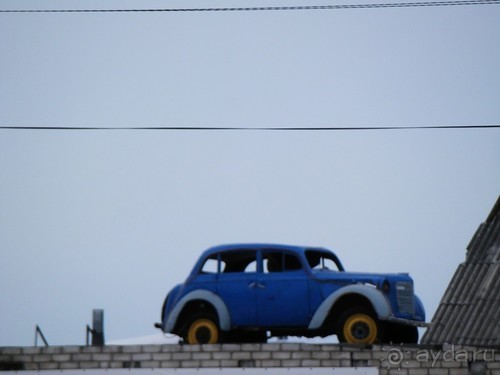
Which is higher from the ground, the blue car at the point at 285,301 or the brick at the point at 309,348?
the blue car at the point at 285,301

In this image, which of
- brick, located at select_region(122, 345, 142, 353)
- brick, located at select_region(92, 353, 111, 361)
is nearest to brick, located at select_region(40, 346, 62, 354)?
brick, located at select_region(92, 353, 111, 361)

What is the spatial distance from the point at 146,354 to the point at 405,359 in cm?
409

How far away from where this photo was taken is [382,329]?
1745cm

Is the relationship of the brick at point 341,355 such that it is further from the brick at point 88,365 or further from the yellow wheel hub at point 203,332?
the brick at point 88,365

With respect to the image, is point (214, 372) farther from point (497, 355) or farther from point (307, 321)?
point (497, 355)

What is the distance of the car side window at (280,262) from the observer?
18.1m

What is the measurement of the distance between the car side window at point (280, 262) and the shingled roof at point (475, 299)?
248cm

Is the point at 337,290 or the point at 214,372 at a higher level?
the point at 337,290

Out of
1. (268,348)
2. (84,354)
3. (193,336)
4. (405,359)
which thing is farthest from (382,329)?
(84,354)

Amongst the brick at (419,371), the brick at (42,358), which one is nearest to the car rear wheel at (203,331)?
the brick at (42,358)

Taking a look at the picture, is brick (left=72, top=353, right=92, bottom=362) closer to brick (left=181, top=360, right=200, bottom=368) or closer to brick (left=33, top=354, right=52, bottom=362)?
brick (left=33, top=354, right=52, bottom=362)

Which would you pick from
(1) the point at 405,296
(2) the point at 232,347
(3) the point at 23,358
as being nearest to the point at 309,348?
(2) the point at 232,347

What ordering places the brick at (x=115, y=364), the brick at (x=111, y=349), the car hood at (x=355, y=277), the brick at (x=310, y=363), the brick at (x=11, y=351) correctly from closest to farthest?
the brick at (x=310, y=363) < the car hood at (x=355, y=277) < the brick at (x=115, y=364) < the brick at (x=111, y=349) < the brick at (x=11, y=351)

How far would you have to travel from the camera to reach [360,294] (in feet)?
57.2
